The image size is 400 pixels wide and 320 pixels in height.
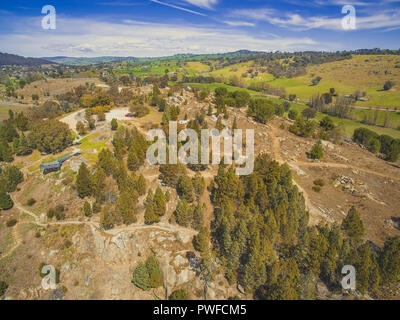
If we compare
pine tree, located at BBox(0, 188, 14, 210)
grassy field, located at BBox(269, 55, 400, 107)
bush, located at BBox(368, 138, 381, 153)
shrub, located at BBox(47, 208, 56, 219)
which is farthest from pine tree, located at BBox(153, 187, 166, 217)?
grassy field, located at BBox(269, 55, 400, 107)

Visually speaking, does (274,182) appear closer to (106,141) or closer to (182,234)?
(182,234)

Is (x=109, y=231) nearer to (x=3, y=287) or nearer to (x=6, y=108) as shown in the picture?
(x=3, y=287)

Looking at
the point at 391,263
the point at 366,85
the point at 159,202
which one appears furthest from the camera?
the point at 366,85

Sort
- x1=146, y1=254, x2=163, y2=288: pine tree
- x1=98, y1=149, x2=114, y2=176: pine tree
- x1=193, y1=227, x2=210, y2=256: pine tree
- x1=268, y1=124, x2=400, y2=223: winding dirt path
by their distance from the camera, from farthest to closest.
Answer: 1. x1=98, y1=149, x2=114, y2=176: pine tree
2. x1=268, y1=124, x2=400, y2=223: winding dirt path
3. x1=193, y1=227, x2=210, y2=256: pine tree
4. x1=146, y1=254, x2=163, y2=288: pine tree

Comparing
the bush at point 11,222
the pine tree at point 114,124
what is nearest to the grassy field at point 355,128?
the pine tree at point 114,124

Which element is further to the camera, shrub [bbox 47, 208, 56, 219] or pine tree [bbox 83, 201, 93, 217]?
shrub [bbox 47, 208, 56, 219]

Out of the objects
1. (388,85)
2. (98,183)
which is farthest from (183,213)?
(388,85)

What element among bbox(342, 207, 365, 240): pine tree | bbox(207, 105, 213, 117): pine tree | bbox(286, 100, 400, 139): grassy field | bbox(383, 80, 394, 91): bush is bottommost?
bbox(342, 207, 365, 240): pine tree

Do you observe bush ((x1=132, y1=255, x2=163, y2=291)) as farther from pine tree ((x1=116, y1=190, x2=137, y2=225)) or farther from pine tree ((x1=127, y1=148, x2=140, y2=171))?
pine tree ((x1=127, y1=148, x2=140, y2=171))

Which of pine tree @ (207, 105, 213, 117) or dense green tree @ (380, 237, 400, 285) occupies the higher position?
pine tree @ (207, 105, 213, 117)
